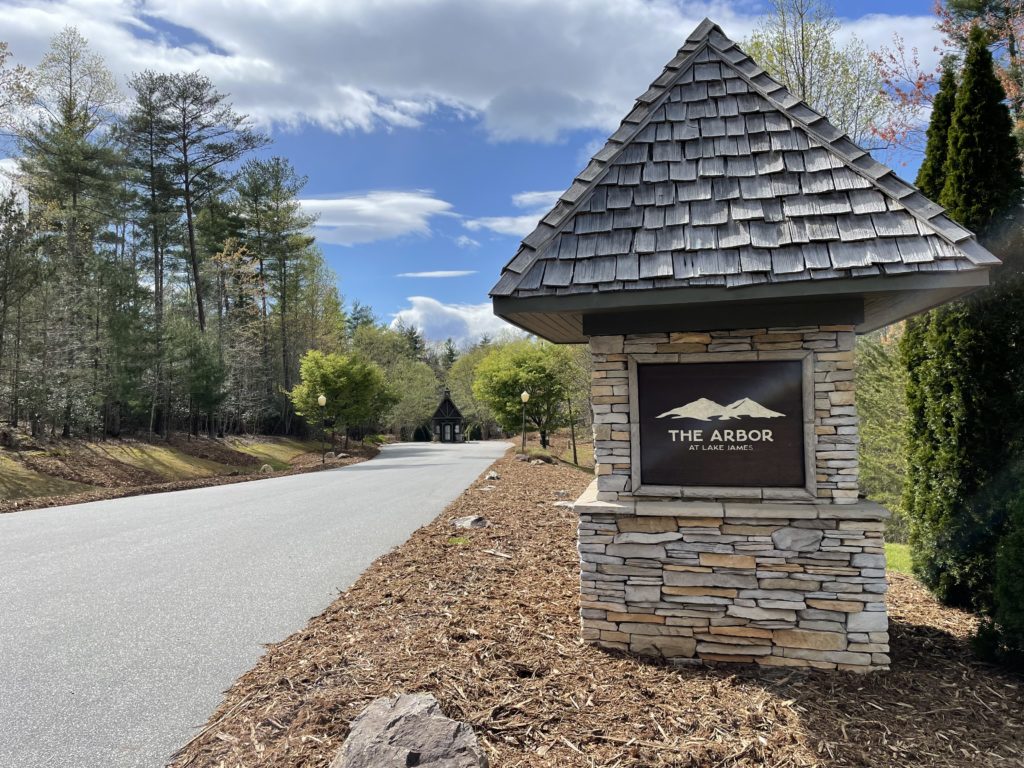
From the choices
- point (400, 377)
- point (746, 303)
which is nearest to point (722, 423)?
point (746, 303)

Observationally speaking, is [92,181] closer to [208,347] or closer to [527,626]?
[208,347]

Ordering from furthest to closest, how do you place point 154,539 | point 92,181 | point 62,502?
point 92,181 < point 62,502 < point 154,539

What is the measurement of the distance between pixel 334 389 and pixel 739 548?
24129mm

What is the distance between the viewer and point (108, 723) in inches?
125

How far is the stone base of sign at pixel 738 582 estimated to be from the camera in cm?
347

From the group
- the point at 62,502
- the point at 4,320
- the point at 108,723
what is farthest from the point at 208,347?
the point at 108,723

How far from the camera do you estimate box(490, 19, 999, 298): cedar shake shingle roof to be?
330 cm

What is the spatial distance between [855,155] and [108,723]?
5509mm

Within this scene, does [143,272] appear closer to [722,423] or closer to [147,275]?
[147,275]

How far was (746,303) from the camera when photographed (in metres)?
3.54

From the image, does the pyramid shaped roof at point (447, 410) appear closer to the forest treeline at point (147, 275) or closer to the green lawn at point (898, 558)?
the forest treeline at point (147, 275)

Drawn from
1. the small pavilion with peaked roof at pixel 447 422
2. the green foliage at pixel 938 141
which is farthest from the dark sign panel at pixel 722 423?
the small pavilion with peaked roof at pixel 447 422

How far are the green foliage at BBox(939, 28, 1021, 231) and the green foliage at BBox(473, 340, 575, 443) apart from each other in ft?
63.1

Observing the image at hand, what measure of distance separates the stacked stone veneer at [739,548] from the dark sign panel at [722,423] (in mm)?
73
